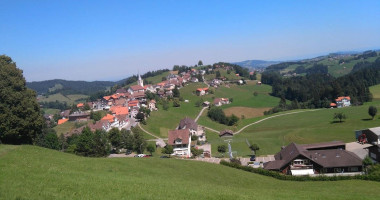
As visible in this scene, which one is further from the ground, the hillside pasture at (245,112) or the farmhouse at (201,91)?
the farmhouse at (201,91)

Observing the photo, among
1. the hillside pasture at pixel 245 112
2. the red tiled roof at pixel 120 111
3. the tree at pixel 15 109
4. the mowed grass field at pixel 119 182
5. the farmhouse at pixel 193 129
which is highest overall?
the tree at pixel 15 109

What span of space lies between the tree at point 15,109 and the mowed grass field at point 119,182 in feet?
15.0

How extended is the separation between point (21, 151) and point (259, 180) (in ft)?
73.4

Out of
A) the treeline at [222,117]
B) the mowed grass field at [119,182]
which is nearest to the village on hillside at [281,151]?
the mowed grass field at [119,182]

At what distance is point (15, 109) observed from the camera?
28.0 m

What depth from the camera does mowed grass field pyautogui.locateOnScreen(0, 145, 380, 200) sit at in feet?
47.1

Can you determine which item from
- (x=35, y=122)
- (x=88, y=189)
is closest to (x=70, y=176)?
(x=88, y=189)

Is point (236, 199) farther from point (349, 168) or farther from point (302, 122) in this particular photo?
point (302, 122)

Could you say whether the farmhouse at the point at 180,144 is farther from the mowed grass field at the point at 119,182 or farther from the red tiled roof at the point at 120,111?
the red tiled roof at the point at 120,111

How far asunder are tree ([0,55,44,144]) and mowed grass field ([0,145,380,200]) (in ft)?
15.0

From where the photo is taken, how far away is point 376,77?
14175 centimetres

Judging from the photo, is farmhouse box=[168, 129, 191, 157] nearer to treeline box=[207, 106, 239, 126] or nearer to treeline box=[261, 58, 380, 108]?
treeline box=[207, 106, 239, 126]

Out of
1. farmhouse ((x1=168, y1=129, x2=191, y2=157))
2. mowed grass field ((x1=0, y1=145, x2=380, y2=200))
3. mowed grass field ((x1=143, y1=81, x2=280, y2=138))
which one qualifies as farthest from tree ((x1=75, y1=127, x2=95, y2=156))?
mowed grass field ((x1=143, y1=81, x2=280, y2=138))

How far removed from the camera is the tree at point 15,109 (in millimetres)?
27656
